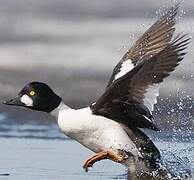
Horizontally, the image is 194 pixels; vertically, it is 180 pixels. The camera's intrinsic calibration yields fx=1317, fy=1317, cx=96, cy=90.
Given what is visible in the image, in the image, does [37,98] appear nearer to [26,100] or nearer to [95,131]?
[26,100]

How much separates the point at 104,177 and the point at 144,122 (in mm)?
586

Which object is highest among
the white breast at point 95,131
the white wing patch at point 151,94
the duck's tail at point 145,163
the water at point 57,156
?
the white wing patch at point 151,94

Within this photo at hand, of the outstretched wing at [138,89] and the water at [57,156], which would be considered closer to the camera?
the outstretched wing at [138,89]

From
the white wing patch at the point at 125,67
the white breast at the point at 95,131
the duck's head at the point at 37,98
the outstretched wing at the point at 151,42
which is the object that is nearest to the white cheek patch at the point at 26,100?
the duck's head at the point at 37,98

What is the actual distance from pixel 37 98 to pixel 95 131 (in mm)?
682

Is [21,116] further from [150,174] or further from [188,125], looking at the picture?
[150,174]

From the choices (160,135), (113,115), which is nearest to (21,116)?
(160,135)

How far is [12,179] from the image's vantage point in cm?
1084

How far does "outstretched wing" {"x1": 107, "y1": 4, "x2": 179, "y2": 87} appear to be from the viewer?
1206 cm

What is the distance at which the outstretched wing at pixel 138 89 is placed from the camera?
35.9 feet

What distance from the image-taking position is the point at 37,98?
11.4m

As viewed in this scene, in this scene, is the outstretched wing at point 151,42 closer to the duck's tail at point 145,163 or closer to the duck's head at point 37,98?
the duck's head at point 37,98

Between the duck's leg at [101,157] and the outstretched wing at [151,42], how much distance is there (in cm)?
103

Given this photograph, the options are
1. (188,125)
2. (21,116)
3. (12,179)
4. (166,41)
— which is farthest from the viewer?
Result: (21,116)
